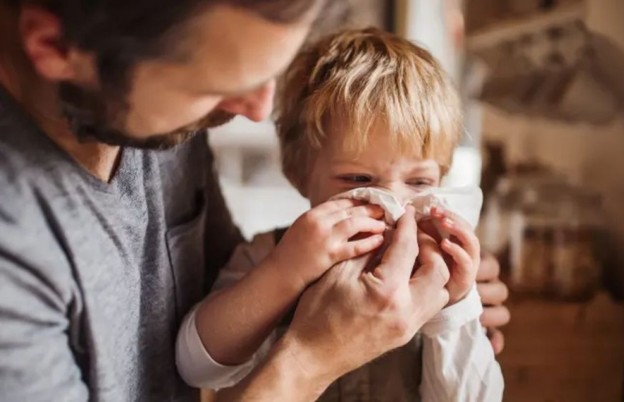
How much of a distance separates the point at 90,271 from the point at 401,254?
348 mm

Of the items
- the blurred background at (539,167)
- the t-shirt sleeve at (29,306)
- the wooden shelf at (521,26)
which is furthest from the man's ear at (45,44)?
the wooden shelf at (521,26)

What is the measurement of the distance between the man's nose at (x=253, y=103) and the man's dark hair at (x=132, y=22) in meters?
0.08

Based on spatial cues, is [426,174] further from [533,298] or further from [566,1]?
[566,1]

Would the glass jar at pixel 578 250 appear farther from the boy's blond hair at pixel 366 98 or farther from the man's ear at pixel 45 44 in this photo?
the man's ear at pixel 45 44

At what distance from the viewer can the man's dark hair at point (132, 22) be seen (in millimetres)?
700

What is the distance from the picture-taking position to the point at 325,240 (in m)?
0.92

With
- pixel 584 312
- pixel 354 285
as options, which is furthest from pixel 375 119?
pixel 584 312

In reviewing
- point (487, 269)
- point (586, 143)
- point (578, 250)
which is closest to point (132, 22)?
point (487, 269)

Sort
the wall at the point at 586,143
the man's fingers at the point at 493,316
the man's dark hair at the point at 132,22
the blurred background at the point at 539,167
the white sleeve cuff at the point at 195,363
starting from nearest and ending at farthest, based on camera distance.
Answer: the man's dark hair at the point at 132,22, the white sleeve cuff at the point at 195,363, the man's fingers at the point at 493,316, the blurred background at the point at 539,167, the wall at the point at 586,143

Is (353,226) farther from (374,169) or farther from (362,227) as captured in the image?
(374,169)

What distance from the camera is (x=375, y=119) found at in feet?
3.28

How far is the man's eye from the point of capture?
1.02 metres

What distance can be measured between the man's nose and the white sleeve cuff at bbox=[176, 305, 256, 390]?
33 centimetres

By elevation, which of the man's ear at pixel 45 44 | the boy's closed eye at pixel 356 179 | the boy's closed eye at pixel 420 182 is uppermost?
the man's ear at pixel 45 44
